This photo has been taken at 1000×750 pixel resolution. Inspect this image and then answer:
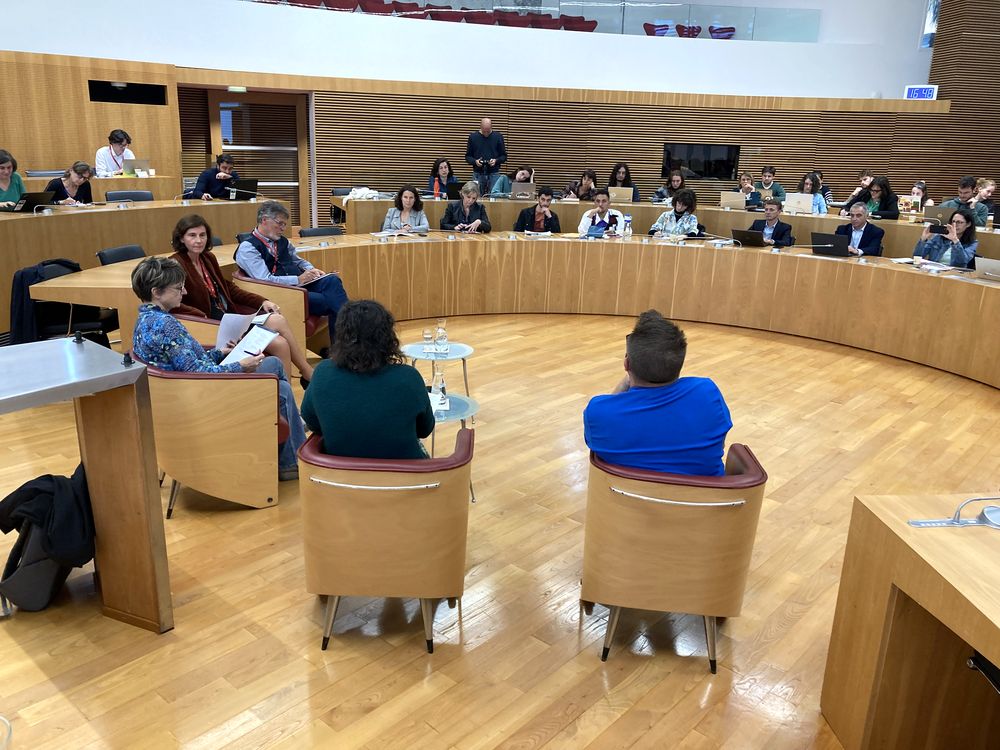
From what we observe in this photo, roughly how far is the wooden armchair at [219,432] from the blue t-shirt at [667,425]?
1.75 meters

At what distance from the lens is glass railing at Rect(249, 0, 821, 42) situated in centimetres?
1195

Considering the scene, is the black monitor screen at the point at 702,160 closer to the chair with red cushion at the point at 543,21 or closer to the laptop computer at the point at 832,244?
the chair with red cushion at the point at 543,21

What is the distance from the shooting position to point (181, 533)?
12.1ft

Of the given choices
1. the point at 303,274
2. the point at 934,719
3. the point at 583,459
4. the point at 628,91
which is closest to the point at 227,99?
the point at 628,91

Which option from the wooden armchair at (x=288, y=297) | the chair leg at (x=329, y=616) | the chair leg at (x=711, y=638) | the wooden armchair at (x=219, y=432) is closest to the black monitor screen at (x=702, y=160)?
the wooden armchair at (x=288, y=297)

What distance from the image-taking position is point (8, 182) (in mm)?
6844

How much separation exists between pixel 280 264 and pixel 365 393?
3323 mm

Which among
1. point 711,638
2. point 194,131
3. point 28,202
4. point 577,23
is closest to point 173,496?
point 711,638

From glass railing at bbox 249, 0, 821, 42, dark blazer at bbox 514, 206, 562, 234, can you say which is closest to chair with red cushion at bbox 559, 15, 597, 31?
glass railing at bbox 249, 0, 821, 42

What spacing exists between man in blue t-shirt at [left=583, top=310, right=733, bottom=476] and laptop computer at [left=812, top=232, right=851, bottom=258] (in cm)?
532

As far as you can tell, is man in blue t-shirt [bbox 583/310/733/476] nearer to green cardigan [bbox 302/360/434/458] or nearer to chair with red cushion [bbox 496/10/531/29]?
green cardigan [bbox 302/360/434/458]

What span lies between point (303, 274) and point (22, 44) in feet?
20.6

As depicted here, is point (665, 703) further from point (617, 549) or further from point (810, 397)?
point (810, 397)

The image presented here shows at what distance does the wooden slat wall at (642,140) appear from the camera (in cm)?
1232
